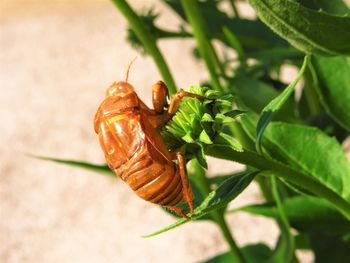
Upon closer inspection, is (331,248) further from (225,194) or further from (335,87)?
(225,194)

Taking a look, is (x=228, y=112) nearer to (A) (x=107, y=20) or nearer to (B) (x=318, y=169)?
(B) (x=318, y=169)

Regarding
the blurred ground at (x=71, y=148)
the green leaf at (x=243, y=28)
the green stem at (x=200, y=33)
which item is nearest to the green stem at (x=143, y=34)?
the green stem at (x=200, y=33)

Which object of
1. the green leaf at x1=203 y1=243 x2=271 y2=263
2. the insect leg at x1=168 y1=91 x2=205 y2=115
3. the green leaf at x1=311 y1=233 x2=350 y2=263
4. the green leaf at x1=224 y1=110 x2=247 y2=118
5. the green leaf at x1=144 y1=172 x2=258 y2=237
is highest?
the insect leg at x1=168 y1=91 x2=205 y2=115

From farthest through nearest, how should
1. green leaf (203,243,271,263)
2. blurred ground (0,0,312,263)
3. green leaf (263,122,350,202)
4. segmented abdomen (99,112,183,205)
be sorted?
blurred ground (0,0,312,263) → green leaf (203,243,271,263) → green leaf (263,122,350,202) → segmented abdomen (99,112,183,205)

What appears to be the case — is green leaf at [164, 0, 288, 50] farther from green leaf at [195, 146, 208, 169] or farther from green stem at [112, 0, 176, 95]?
green leaf at [195, 146, 208, 169]

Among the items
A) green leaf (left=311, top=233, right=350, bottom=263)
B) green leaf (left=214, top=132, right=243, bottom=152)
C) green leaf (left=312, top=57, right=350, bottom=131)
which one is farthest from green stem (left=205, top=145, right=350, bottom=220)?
green leaf (left=311, top=233, right=350, bottom=263)

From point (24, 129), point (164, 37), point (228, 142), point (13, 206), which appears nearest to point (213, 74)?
point (164, 37)

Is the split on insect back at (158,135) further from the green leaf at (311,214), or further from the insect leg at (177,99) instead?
the green leaf at (311,214)
